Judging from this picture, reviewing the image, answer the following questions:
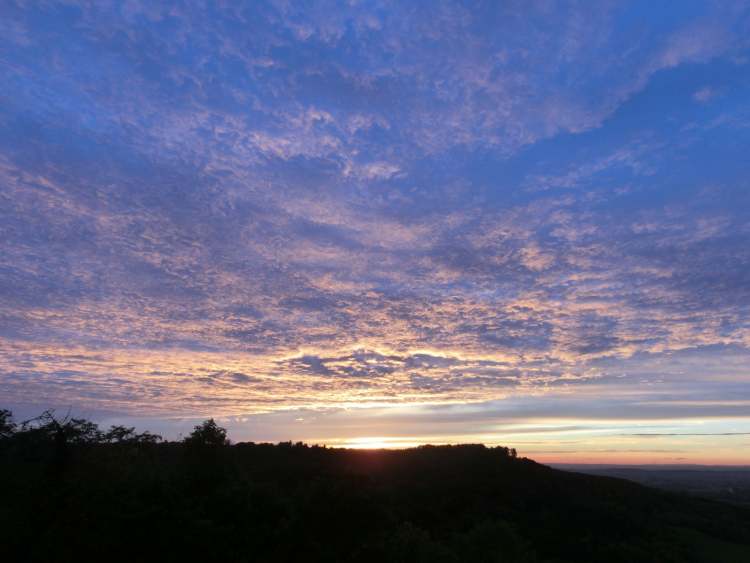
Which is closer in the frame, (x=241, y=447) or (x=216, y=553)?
(x=216, y=553)

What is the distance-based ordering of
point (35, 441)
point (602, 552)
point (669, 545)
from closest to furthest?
1. point (35, 441)
2. point (602, 552)
3. point (669, 545)

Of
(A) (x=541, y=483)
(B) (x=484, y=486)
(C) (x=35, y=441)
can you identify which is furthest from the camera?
(A) (x=541, y=483)

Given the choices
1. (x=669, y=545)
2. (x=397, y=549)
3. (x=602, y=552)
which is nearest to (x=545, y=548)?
(x=602, y=552)

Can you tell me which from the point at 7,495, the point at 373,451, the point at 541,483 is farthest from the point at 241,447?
the point at 7,495

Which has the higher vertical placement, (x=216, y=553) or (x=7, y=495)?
(x=7, y=495)

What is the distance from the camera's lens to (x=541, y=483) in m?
89.3

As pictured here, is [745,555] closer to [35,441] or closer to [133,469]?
[133,469]

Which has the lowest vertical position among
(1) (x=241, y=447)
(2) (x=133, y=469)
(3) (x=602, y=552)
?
(3) (x=602, y=552)

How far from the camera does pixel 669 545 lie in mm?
62812

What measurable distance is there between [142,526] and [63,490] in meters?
5.01

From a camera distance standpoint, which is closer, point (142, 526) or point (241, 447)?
point (142, 526)

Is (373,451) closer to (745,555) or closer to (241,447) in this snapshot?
(241,447)

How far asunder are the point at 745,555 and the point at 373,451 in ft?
224

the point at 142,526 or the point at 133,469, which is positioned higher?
the point at 133,469
